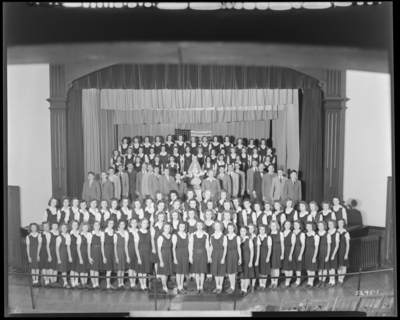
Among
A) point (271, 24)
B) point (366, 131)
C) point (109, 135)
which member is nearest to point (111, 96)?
point (109, 135)

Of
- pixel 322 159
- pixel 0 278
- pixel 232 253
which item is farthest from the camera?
pixel 322 159

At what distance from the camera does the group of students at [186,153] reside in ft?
30.5

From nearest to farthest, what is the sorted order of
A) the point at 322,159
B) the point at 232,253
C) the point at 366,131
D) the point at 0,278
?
the point at 0,278, the point at 232,253, the point at 366,131, the point at 322,159

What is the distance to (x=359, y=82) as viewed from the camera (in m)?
8.34

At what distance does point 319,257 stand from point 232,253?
1.35m

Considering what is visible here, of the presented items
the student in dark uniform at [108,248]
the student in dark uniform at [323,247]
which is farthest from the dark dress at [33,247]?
the student in dark uniform at [323,247]

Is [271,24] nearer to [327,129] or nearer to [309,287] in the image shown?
[327,129]

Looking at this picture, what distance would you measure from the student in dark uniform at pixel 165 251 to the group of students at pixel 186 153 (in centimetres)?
214

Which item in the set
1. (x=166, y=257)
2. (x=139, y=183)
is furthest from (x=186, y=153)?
(x=166, y=257)

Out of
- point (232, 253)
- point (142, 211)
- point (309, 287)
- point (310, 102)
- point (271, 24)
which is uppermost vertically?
point (271, 24)

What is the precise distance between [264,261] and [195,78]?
3397mm

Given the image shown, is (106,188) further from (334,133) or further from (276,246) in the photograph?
(334,133)

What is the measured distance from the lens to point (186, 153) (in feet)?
31.4

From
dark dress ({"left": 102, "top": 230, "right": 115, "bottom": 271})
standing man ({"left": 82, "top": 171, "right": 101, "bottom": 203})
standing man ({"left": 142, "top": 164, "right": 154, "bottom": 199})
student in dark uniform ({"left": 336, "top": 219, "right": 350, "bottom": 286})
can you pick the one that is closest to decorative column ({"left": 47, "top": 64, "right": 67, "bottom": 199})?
standing man ({"left": 82, "top": 171, "right": 101, "bottom": 203})
